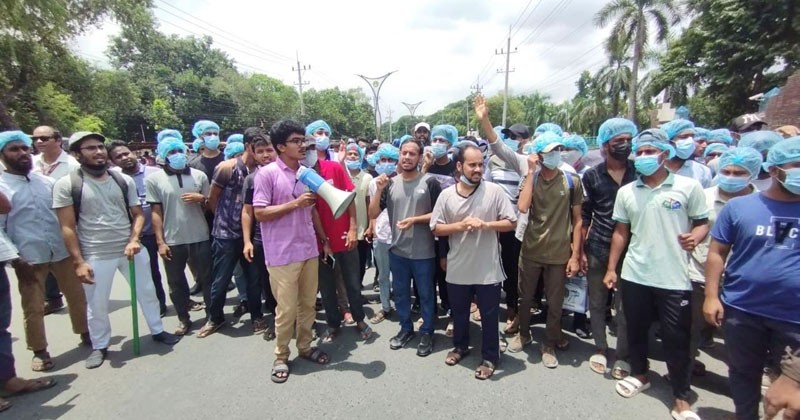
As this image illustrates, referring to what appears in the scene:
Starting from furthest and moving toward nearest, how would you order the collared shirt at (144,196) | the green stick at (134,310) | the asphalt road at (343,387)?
1. the collared shirt at (144,196)
2. the green stick at (134,310)
3. the asphalt road at (343,387)

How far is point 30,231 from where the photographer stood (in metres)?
3.75

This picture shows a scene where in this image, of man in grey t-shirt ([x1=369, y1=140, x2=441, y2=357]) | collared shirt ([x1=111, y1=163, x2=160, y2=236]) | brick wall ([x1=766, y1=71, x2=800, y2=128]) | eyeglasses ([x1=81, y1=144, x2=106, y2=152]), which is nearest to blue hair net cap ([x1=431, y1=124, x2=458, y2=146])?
man in grey t-shirt ([x1=369, y1=140, x2=441, y2=357])

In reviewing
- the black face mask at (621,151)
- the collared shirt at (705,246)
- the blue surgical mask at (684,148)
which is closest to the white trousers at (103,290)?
the black face mask at (621,151)

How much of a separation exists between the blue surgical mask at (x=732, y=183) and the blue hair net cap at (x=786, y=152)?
743 mm

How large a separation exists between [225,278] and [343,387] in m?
1.94

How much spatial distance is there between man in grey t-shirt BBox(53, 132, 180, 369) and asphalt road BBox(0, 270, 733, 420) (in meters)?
0.54

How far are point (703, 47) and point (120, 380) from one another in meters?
24.1

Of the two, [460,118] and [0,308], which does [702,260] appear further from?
[460,118]

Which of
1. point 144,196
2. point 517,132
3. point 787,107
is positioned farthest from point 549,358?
point 787,107

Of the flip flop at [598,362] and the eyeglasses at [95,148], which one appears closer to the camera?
the flip flop at [598,362]

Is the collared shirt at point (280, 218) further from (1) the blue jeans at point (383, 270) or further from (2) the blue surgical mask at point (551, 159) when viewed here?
(2) the blue surgical mask at point (551, 159)

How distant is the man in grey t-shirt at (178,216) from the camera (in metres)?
4.25

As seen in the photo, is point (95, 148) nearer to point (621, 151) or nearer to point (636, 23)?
point (621, 151)

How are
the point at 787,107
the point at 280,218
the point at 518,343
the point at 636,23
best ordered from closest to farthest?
the point at 280,218 → the point at 518,343 → the point at 787,107 → the point at 636,23
